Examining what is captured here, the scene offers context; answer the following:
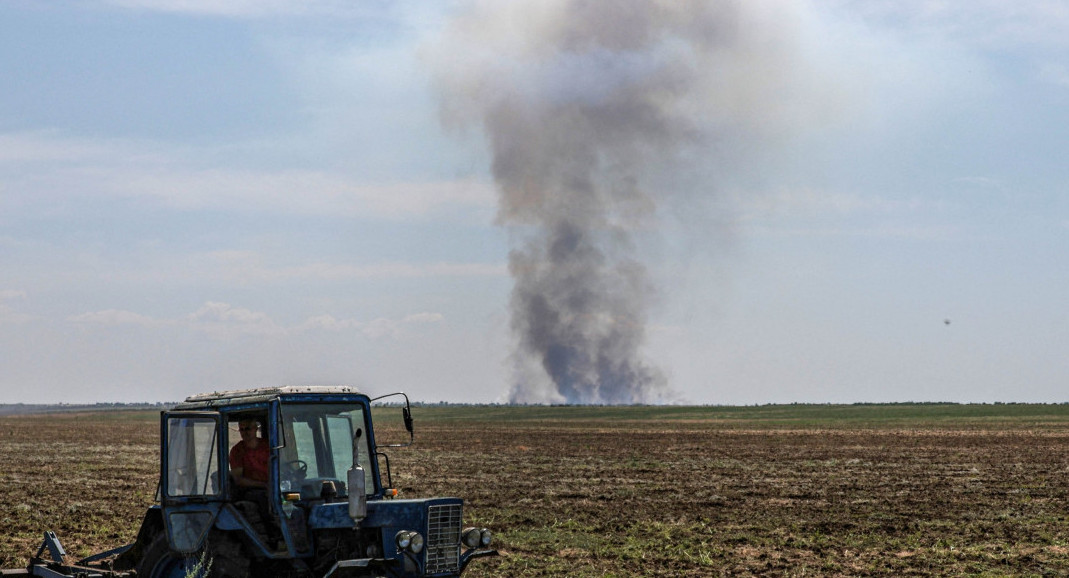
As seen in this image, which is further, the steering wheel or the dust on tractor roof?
A: the steering wheel

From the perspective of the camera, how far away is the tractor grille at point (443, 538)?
11141 millimetres

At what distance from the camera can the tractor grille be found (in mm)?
11141

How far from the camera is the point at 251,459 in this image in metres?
11.4

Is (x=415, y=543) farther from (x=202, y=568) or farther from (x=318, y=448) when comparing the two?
(x=202, y=568)

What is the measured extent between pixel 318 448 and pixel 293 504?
0.67 m

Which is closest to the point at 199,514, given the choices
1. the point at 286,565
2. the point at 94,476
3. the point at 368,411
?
the point at 286,565

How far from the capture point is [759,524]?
76.5 feet

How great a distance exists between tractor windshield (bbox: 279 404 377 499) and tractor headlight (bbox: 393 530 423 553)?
39.5 inches

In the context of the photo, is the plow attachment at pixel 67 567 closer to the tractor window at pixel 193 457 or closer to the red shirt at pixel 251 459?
the tractor window at pixel 193 457

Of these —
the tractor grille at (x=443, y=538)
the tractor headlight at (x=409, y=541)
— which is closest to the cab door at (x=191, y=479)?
the tractor headlight at (x=409, y=541)

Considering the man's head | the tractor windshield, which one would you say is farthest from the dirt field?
the man's head

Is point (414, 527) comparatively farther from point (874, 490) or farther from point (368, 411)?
point (874, 490)

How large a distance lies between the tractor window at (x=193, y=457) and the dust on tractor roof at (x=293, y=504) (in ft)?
0.04

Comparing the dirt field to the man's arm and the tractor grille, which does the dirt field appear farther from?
the man's arm
